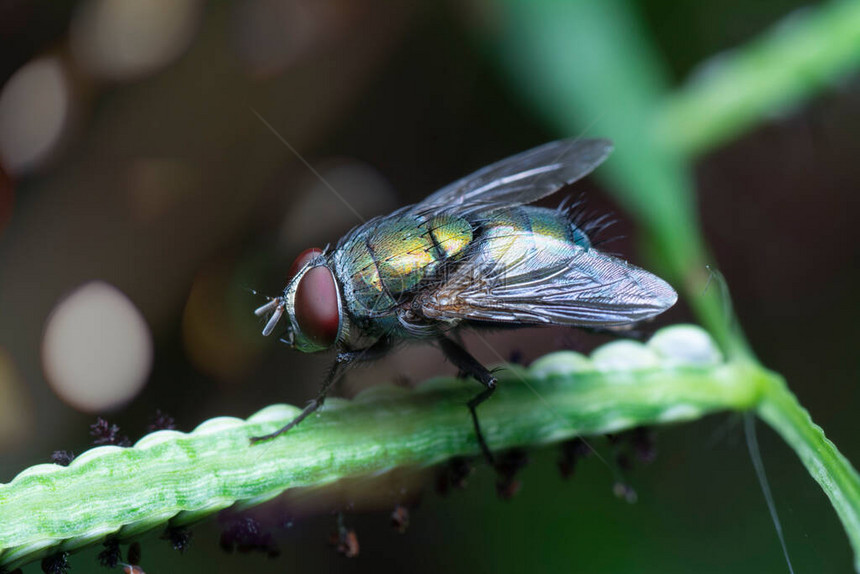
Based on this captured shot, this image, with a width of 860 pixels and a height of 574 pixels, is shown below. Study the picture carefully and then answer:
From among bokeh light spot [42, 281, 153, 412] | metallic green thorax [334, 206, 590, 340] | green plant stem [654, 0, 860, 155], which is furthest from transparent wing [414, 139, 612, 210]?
bokeh light spot [42, 281, 153, 412]

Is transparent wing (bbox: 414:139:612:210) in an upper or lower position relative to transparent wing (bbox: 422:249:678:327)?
upper

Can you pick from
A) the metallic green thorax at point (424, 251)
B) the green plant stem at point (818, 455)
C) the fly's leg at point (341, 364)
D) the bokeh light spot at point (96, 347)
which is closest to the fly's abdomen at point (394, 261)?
the metallic green thorax at point (424, 251)

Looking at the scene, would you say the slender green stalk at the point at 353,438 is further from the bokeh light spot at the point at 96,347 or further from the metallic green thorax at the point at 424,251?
the bokeh light spot at the point at 96,347

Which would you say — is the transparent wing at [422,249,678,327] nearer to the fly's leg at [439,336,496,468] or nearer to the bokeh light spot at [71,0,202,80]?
the fly's leg at [439,336,496,468]

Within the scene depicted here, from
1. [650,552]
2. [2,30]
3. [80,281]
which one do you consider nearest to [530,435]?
[650,552]

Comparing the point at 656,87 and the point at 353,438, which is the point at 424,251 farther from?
the point at 656,87

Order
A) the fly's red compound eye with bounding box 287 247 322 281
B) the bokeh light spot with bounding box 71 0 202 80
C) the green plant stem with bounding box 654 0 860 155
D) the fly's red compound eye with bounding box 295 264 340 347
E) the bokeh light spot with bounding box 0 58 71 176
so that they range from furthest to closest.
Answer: the bokeh light spot with bounding box 71 0 202 80, the bokeh light spot with bounding box 0 58 71 176, the green plant stem with bounding box 654 0 860 155, the fly's red compound eye with bounding box 287 247 322 281, the fly's red compound eye with bounding box 295 264 340 347

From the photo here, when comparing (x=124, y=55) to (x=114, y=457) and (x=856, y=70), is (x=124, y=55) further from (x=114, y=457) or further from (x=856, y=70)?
(x=856, y=70)
